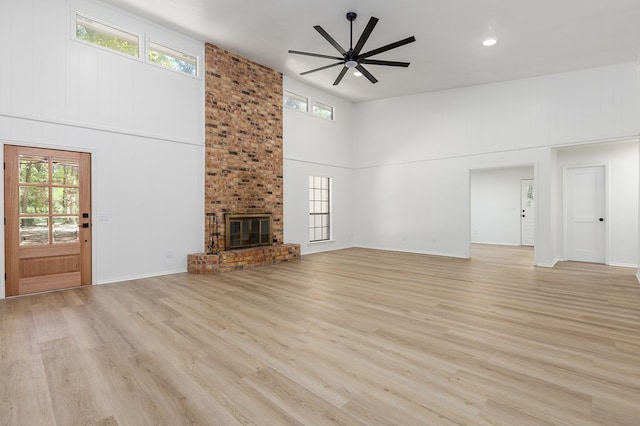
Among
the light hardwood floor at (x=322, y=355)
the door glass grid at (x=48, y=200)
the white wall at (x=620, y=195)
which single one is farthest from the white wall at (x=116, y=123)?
the white wall at (x=620, y=195)

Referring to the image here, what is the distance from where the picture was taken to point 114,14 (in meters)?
4.85

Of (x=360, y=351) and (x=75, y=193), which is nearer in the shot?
(x=360, y=351)

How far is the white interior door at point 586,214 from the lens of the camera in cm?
679

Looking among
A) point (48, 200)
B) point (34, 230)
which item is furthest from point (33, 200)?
point (34, 230)

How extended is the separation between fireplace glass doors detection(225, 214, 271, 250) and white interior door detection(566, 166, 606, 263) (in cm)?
671

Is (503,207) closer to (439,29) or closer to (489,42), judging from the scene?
(489,42)

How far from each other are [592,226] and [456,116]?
374cm

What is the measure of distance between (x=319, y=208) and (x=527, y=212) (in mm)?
6249

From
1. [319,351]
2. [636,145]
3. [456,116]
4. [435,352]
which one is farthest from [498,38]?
[319,351]

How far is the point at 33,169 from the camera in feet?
14.2

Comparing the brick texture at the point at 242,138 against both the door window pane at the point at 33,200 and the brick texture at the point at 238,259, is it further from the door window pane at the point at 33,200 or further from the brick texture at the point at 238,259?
the door window pane at the point at 33,200

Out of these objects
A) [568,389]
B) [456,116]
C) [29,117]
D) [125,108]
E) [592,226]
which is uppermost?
[456,116]

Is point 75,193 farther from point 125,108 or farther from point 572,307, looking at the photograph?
point 572,307

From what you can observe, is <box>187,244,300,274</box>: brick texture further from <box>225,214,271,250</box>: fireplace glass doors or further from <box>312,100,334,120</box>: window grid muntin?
<box>312,100,334,120</box>: window grid muntin
